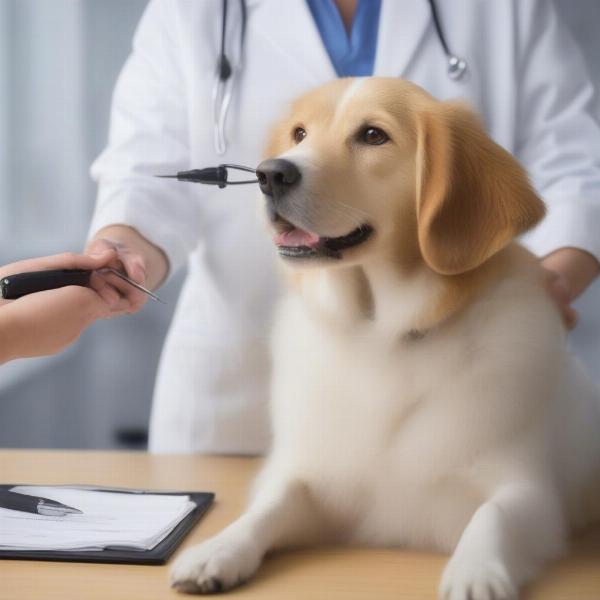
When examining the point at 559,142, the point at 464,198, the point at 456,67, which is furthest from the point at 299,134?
the point at 559,142

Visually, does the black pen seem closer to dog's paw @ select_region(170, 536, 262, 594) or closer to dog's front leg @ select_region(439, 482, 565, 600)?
dog's paw @ select_region(170, 536, 262, 594)

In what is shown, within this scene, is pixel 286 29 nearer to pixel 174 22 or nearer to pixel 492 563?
pixel 174 22

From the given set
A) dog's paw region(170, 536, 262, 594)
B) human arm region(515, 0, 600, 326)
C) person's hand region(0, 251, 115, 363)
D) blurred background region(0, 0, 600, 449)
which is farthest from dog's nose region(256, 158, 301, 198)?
blurred background region(0, 0, 600, 449)

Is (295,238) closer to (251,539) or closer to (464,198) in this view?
(464,198)

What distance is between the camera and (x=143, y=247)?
4.07 ft

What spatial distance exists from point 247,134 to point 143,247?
26 cm

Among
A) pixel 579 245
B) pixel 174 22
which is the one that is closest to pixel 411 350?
pixel 579 245

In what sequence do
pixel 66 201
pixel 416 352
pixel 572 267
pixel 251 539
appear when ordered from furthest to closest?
1. pixel 66 201
2. pixel 572 267
3. pixel 416 352
4. pixel 251 539

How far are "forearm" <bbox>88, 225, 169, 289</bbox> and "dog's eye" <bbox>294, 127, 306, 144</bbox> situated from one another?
293mm

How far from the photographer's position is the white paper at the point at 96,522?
2.76 ft

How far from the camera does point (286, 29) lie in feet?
4.45

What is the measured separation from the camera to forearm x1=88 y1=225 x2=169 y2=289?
47.9 inches

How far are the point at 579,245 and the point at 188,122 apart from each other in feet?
2.09

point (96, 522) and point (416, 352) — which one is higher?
point (416, 352)
